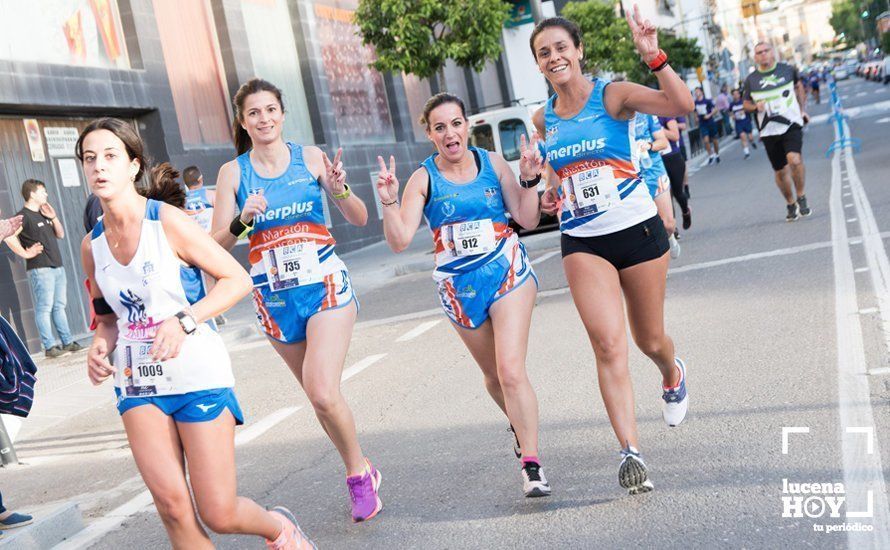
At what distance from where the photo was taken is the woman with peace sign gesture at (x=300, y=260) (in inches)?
203

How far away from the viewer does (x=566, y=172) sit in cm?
523

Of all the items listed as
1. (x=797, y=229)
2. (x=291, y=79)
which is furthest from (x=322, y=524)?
(x=291, y=79)

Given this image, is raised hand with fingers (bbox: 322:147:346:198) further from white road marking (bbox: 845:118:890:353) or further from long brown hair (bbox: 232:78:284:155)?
white road marking (bbox: 845:118:890:353)

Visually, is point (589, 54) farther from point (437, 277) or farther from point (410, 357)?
point (437, 277)

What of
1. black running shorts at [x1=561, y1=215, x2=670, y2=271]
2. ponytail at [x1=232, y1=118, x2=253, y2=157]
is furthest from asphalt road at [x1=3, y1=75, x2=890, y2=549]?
ponytail at [x1=232, y1=118, x2=253, y2=157]

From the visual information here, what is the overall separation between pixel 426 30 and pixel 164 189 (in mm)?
16059

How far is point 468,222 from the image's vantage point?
17.6 ft

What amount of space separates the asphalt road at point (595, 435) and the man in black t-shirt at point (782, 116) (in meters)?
1.99

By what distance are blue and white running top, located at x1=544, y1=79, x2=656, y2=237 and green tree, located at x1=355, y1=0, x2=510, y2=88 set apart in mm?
14907

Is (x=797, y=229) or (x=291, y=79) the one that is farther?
(x=291, y=79)

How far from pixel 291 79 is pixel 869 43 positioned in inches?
5559

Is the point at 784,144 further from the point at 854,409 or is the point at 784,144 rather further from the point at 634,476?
the point at 634,476

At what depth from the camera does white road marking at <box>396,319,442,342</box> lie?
36.2ft

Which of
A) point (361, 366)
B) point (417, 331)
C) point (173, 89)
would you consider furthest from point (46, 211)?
point (173, 89)
